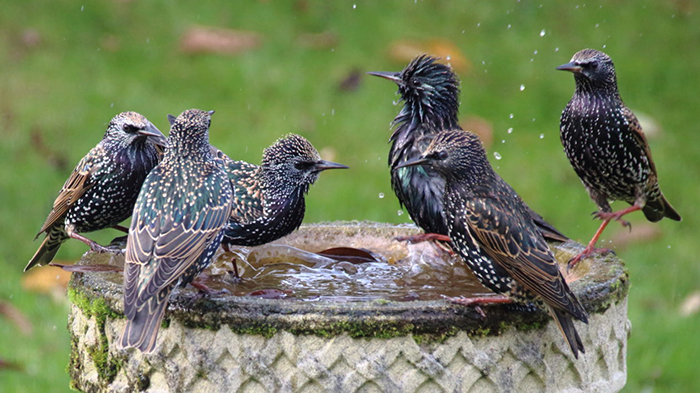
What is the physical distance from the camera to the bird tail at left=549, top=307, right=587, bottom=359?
3109 millimetres

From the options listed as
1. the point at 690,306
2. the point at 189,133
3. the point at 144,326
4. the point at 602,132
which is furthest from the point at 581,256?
the point at 690,306

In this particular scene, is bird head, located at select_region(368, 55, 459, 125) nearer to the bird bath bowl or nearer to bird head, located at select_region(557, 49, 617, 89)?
bird head, located at select_region(557, 49, 617, 89)

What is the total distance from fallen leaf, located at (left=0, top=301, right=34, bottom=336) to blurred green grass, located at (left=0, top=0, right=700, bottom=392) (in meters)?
0.06

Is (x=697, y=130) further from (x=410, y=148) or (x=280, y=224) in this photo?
(x=280, y=224)

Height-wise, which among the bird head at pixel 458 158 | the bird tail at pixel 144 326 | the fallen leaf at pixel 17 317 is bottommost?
the bird tail at pixel 144 326

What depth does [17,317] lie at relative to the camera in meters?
6.32

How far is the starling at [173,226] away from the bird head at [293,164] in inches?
22.6

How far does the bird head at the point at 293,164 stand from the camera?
429 cm

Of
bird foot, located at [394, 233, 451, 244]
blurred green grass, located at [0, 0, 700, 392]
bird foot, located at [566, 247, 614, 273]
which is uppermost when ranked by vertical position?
blurred green grass, located at [0, 0, 700, 392]

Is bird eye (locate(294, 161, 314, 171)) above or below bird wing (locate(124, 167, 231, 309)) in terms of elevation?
above

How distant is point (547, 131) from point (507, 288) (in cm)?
536

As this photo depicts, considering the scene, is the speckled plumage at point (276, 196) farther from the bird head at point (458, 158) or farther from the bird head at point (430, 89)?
the bird head at point (430, 89)

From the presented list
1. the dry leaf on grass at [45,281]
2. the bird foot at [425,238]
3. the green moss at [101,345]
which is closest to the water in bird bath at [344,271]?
the bird foot at [425,238]

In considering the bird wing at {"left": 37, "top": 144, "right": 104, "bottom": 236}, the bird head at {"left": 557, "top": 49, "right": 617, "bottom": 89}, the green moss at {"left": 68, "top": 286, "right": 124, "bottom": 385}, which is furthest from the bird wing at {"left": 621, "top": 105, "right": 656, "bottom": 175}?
the green moss at {"left": 68, "top": 286, "right": 124, "bottom": 385}
